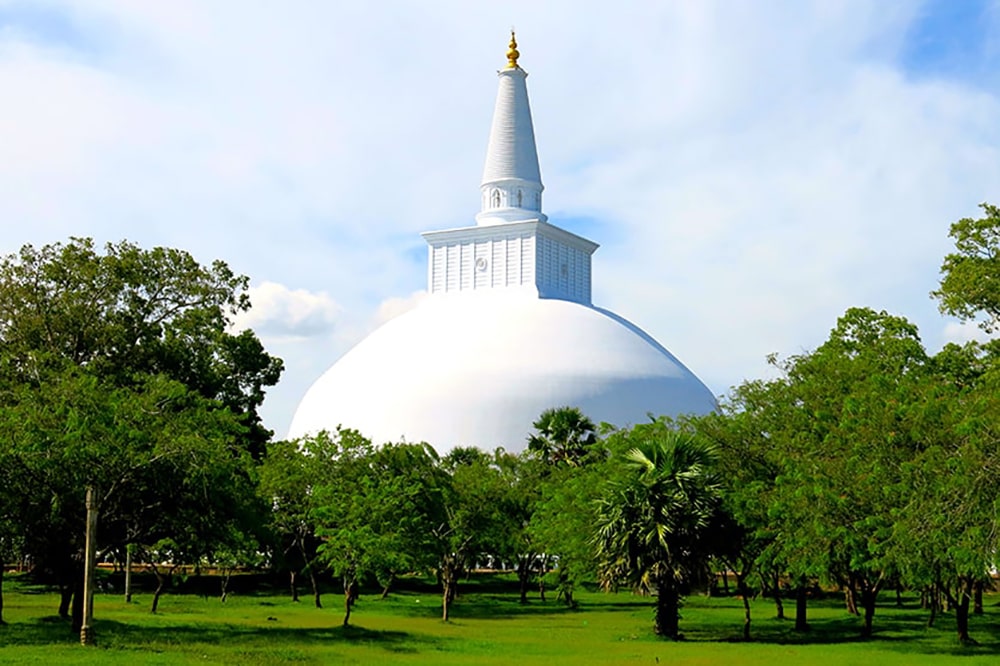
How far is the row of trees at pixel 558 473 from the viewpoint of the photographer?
2334 centimetres

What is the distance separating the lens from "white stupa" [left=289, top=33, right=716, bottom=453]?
5550 cm

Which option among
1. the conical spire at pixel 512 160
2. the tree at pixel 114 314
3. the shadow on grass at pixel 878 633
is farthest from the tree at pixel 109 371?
the conical spire at pixel 512 160

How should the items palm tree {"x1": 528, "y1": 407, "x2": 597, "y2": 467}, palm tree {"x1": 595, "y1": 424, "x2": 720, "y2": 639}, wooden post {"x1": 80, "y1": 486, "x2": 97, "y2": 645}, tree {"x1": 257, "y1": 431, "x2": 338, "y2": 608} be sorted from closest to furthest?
wooden post {"x1": 80, "y1": 486, "x2": 97, "y2": 645}, palm tree {"x1": 595, "y1": 424, "x2": 720, "y2": 639}, tree {"x1": 257, "y1": 431, "x2": 338, "y2": 608}, palm tree {"x1": 528, "y1": 407, "x2": 597, "y2": 467}

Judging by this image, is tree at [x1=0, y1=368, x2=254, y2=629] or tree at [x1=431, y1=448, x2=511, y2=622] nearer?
tree at [x1=0, y1=368, x2=254, y2=629]

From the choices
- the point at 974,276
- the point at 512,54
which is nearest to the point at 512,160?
the point at 512,54

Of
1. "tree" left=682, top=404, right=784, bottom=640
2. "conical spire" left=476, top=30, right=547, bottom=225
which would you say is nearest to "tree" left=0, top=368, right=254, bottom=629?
"tree" left=682, top=404, right=784, bottom=640

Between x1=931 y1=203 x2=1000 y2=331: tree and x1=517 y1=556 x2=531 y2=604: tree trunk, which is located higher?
x1=931 y1=203 x2=1000 y2=331: tree

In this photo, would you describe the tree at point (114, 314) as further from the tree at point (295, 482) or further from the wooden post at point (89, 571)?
the wooden post at point (89, 571)

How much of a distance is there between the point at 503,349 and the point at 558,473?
18663 mm

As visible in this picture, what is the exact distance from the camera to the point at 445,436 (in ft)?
180

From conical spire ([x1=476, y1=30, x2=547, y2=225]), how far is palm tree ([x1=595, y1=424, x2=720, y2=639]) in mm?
35415

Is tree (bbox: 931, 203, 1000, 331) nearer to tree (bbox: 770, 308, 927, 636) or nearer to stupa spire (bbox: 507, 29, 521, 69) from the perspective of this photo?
tree (bbox: 770, 308, 927, 636)

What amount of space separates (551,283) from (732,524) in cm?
3592

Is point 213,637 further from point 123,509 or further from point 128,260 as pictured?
point 128,260
